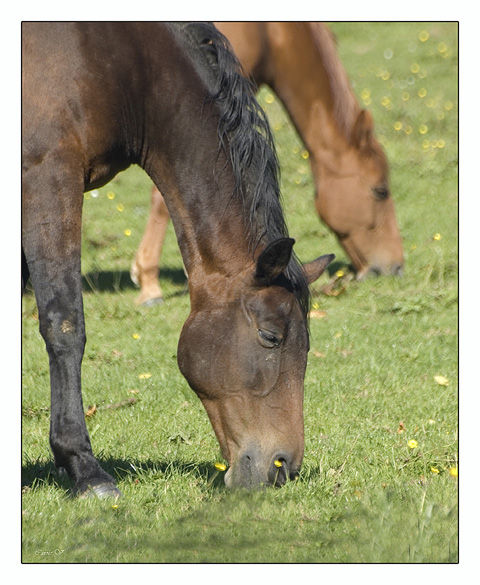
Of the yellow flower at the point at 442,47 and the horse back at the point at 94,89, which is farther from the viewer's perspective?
the yellow flower at the point at 442,47

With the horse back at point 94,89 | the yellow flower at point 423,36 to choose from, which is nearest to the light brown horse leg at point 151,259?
the horse back at point 94,89

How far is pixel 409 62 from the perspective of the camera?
57.3 ft

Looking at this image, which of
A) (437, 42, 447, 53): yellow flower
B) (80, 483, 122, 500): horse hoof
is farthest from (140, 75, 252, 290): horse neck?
(437, 42, 447, 53): yellow flower

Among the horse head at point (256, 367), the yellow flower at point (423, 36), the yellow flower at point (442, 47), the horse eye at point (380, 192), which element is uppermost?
the yellow flower at point (423, 36)

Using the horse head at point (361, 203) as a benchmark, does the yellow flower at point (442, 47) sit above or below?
above

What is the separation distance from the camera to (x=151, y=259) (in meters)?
9.01

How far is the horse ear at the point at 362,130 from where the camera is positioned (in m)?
9.23

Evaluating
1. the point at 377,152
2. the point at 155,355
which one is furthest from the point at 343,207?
the point at 155,355

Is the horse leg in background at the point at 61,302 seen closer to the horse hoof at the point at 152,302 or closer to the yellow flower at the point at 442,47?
the horse hoof at the point at 152,302

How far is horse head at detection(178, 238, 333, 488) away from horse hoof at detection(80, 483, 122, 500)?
594 mm

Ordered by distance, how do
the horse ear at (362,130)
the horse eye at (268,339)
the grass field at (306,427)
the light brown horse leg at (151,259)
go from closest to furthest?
1. the grass field at (306,427)
2. the horse eye at (268,339)
3. the light brown horse leg at (151,259)
4. the horse ear at (362,130)

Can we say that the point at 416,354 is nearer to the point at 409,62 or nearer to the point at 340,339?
the point at 340,339

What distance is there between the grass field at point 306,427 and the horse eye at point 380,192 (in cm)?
92

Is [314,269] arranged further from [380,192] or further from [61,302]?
[380,192]
